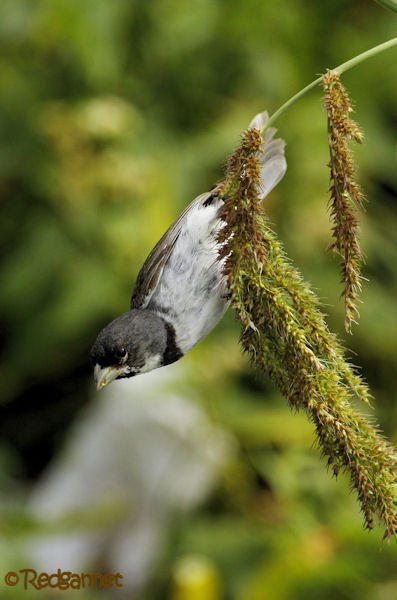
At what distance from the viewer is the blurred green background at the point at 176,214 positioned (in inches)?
152

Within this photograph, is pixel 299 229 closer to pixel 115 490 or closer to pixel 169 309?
pixel 115 490

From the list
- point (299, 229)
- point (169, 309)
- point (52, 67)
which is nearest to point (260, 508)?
point (299, 229)

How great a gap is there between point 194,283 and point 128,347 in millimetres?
202

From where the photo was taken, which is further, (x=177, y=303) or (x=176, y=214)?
(x=176, y=214)

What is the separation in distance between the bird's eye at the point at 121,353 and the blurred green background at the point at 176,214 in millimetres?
1735

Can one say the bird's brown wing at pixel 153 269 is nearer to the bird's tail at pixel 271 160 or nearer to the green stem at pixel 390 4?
the bird's tail at pixel 271 160

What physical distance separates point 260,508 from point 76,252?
1.35 metres

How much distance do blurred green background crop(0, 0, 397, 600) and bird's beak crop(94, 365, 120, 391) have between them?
1699 mm
